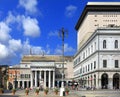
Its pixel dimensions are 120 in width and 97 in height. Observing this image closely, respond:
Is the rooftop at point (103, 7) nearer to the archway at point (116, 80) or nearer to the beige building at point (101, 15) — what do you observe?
the beige building at point (101, 15)

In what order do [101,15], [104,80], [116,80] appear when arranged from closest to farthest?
[116,80], [104,80], [101,15]

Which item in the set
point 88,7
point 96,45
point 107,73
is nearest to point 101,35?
point 96,45

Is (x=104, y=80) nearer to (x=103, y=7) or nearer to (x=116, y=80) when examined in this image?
(x=116, y=80)

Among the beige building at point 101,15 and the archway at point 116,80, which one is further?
the beige building at point 101,15

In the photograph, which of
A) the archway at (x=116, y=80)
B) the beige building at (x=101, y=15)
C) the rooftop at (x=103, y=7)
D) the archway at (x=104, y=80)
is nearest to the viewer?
the archway at (x=116, y=80)

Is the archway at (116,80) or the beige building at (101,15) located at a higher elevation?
the beige building at (101,15)

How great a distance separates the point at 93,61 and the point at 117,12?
4324cm

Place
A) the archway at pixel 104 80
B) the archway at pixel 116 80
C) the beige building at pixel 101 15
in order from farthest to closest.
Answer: the beige building at pixel 101 15 < the archway at pixel 104 80 < the archway at pixel 116 80

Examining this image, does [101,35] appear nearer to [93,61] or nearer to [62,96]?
[93,61]

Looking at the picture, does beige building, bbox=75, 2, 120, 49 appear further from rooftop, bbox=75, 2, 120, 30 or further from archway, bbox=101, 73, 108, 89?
archway, bbox=101, 73, 108, 89

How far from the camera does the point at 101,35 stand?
107000mm

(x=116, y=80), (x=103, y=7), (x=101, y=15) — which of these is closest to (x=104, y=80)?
(x=116, y=80)

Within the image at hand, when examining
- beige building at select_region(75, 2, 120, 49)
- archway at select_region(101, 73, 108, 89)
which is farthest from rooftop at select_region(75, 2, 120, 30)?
archway at select_region(101, 73, 108, 89)

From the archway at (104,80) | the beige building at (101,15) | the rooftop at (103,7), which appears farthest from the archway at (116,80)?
the rooftop at (103,7)
